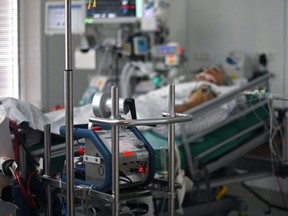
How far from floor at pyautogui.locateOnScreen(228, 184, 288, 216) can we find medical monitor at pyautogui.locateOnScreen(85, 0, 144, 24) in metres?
1.96

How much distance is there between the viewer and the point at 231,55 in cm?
498

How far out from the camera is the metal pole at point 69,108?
202 centimetres

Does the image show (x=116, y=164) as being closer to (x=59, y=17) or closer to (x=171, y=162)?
(x=171, y=162)

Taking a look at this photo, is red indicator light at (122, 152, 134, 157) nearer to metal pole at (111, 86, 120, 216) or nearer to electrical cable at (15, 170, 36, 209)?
metal pole at (111, 86, 120, 216)

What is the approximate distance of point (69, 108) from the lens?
204 cm

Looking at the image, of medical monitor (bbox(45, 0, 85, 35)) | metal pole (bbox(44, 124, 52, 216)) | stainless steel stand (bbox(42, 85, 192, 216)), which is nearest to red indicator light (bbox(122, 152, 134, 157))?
stainless steel stand (bbox(42, 85, 192, 216))

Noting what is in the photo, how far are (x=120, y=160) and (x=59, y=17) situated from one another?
3.10 metres

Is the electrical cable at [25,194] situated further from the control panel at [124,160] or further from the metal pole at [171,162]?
the metal pole at [171,162]

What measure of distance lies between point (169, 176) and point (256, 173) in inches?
72.8

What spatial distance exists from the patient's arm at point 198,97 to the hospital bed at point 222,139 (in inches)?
8.8

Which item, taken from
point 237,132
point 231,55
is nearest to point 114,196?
point 237,132

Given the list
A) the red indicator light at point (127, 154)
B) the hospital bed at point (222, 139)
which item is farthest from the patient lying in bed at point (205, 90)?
the red indicator light at point (127, 154)

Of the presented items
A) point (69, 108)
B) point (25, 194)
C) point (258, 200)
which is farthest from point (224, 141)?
point (69, 108)

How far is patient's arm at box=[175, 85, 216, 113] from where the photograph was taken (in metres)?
3.90
